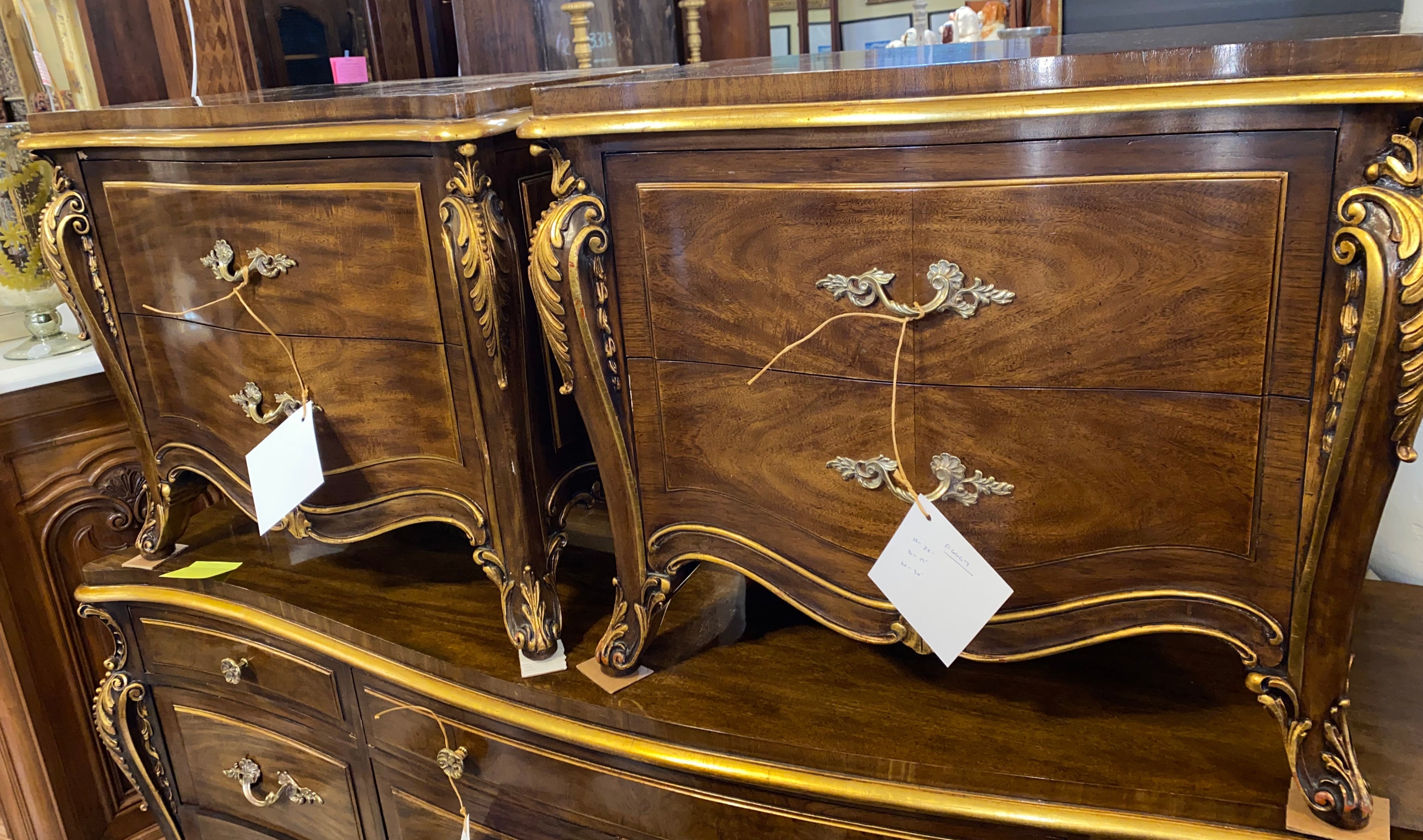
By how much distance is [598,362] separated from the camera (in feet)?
3.23

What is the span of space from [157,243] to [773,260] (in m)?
0.78

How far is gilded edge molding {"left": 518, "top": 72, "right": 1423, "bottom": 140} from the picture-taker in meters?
0.67

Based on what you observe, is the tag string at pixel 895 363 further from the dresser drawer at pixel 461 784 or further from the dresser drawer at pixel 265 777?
the dresser drawer at pixel 265 777

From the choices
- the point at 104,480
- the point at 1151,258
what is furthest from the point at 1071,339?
the point at 104,480

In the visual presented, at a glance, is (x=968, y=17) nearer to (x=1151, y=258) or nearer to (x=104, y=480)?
(x=1151, y=258)

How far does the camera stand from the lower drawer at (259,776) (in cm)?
135

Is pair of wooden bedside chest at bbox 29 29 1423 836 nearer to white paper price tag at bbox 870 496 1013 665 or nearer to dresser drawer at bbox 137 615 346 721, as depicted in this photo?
white paper price tag at bbox 870 496 1013 665

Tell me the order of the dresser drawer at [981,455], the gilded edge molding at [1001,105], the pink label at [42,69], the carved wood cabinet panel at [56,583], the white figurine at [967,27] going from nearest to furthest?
the gilded edge molding at [1001,105] < the dresser drawer at [981,455] < the carved wood cabinet panel at [56,583] < the white figurine at [967,27] < the pink label at [42,69]

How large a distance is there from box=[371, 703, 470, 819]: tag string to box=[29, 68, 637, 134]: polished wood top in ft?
2.18

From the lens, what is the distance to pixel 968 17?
1756mm

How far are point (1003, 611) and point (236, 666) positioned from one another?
1013 millimetres

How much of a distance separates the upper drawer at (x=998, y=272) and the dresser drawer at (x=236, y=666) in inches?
28.9

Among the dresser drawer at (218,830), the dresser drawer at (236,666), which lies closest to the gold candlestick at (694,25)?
the dresser drawer at (236,666)

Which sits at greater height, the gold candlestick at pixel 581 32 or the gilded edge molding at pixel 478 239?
the gold candlestick at pixel 581 32
